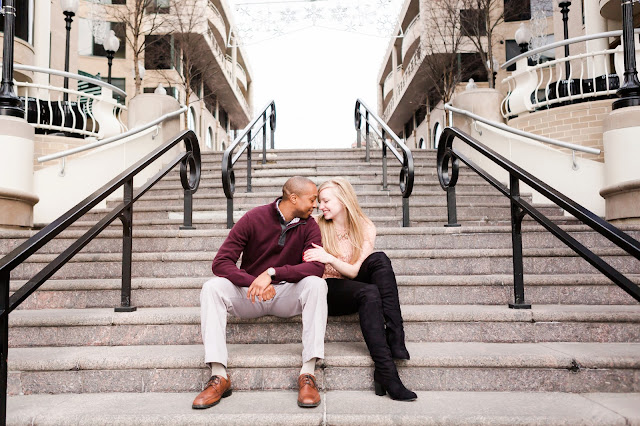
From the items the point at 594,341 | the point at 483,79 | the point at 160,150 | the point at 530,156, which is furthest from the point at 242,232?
the point at 483,79

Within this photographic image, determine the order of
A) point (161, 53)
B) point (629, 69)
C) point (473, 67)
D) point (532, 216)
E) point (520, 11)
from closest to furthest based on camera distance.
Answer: point (532, 216), point (629, 69), point (161, 53), point (520, 11), point (473, 67)

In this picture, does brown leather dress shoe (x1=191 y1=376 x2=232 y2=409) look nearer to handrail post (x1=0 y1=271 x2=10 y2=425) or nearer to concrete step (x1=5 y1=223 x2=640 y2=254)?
handrail post (x1=0 y1=271 x2=10 y2=425)

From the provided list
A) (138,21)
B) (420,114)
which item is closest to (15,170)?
(138,21)

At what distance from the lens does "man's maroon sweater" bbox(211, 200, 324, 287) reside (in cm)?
280

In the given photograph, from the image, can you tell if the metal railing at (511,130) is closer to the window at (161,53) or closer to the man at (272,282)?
the man at (272,282)

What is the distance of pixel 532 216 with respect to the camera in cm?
310

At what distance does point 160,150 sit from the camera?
152 inches

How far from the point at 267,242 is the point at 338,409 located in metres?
1.02

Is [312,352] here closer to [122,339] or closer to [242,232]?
[242,232]

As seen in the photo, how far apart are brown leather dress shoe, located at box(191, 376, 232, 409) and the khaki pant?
0.09 meters

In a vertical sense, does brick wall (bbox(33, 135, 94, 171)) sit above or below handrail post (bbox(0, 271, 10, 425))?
above

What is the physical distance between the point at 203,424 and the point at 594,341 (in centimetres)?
231

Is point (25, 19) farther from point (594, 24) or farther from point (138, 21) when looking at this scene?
point (594, 24)

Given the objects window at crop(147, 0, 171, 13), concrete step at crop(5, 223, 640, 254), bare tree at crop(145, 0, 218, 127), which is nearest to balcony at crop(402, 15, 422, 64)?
bare tree at crop(145, 0, 218, 127)
